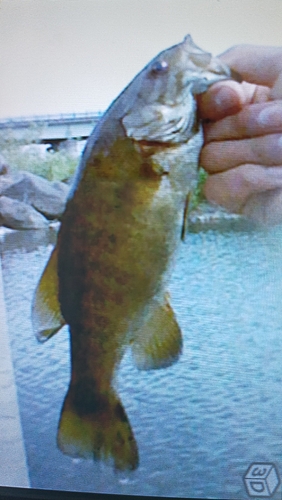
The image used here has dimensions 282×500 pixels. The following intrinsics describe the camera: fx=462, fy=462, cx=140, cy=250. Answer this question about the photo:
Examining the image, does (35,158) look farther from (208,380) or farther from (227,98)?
(208,380)

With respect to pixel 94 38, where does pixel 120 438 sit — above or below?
below

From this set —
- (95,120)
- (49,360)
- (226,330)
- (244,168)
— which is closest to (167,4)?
(95,120)

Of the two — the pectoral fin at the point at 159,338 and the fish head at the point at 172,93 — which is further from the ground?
Answer: the fish head at the point at 172,93

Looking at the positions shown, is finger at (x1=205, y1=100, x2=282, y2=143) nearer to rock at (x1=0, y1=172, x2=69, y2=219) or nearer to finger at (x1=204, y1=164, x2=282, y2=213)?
finger at (x1=204, y1=164, x2=282, y2=213)

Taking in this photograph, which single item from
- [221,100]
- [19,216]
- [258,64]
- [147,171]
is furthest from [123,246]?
[258,64]

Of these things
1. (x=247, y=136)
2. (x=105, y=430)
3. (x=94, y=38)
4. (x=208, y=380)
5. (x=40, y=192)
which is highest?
(x=94, y=38)

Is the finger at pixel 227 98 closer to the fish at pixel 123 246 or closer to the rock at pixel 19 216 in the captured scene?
the fish at pixel 123 246
